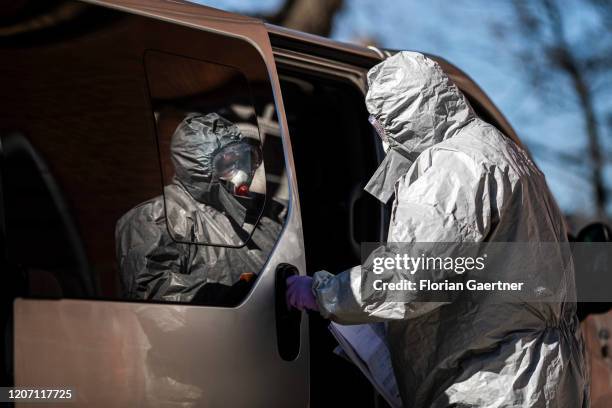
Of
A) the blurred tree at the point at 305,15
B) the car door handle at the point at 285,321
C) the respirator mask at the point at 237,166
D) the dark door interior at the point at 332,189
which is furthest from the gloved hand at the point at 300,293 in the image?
the blurred tree at the point at 305,15

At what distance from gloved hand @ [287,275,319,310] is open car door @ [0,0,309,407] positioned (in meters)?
0.07

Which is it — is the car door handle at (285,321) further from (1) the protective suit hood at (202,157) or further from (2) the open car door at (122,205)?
(1) the protective suit hood at (202,157)

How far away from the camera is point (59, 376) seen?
7.89ft

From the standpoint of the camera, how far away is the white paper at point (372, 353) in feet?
9.86

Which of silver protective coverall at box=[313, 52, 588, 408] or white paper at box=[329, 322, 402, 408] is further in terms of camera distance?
white paper at box=[329, 322, 402, 408]

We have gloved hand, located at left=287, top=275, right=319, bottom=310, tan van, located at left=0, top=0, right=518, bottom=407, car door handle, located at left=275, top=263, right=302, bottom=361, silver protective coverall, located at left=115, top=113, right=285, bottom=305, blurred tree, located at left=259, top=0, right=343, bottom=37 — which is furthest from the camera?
blurred tree, located at left=259, top=0, right=343, bottom=37

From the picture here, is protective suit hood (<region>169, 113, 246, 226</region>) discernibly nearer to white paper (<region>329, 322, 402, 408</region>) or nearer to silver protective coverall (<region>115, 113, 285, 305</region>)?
silver protective coverall (<region>115, 113, 285, 305</region>)

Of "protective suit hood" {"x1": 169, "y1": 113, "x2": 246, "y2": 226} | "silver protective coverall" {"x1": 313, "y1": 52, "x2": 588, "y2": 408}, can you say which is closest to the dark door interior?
"protective suit hood" {"x1": 169, "y1": 113, "x2": 246, "y2": 226}

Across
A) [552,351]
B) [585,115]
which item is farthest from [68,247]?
[585,115]

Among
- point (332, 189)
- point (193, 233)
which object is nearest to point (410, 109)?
point (193, 233)

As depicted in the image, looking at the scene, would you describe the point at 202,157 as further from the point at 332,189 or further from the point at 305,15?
the point at 305,15

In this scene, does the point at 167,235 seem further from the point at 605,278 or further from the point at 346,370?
the point at 605,278
